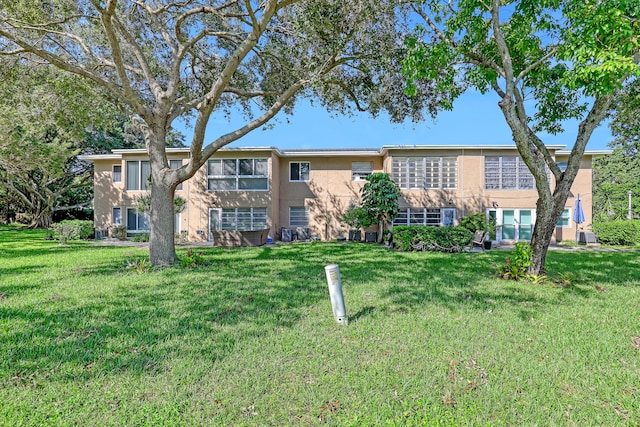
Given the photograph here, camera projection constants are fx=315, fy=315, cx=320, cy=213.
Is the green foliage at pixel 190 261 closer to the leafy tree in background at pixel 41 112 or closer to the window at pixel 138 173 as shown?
the leafy tree in background at pixel 41 112

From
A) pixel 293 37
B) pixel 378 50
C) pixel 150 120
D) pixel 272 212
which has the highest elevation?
pixel 293 37

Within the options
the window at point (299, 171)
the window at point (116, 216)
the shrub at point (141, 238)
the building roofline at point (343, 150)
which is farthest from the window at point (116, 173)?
the window at point (299, 171)

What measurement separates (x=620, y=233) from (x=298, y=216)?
16944 millimetres

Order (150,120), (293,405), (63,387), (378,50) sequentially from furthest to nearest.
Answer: (150,120)
(378,50)
(63,387)
(293,405)

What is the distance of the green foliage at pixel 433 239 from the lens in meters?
12.8

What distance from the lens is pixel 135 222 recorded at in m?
19.2

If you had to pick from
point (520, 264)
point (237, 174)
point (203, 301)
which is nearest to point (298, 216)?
point (237, 174)

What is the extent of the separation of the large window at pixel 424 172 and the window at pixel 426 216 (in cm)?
126

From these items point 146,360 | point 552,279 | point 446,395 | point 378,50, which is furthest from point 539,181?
point 146,360

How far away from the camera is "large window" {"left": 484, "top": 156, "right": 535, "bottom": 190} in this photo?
56.6ft

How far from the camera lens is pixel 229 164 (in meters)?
18.3

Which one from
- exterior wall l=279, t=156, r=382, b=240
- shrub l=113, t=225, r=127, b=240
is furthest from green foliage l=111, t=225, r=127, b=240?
exterior wall l=279, t=156, r=382, b=240

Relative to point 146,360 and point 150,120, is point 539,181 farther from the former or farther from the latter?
point 150,120

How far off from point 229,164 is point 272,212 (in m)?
3.83
